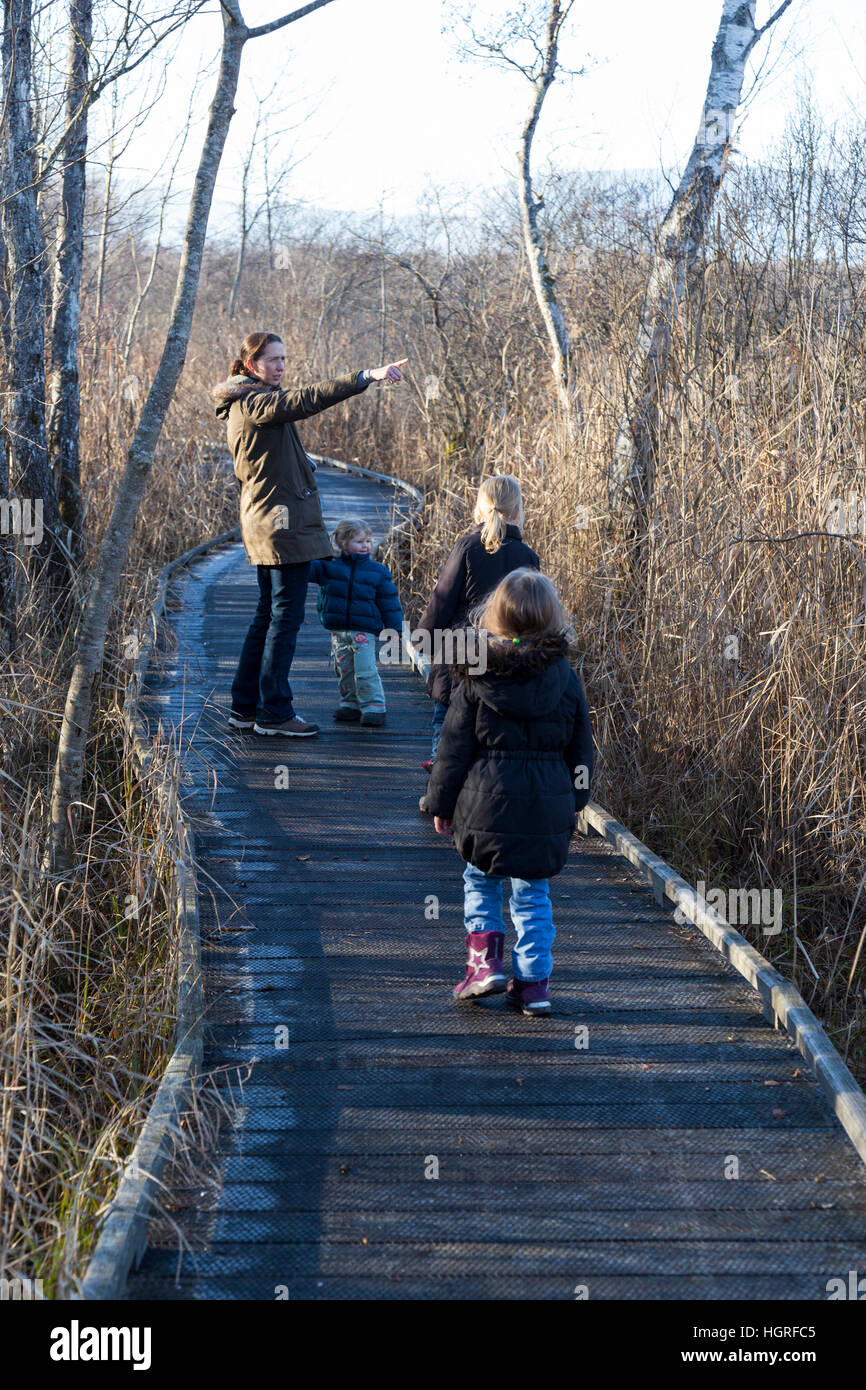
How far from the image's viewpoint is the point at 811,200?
262 inches

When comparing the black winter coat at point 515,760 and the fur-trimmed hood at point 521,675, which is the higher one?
the fur-trimmed hood at point 521,675

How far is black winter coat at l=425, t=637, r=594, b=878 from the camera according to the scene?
3.55 meters

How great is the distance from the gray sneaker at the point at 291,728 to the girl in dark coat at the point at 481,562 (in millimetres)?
1486

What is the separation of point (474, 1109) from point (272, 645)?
3.01 meters

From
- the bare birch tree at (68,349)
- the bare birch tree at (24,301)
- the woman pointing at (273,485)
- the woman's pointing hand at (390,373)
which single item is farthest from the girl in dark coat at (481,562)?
the bare birch tree at (68,349)

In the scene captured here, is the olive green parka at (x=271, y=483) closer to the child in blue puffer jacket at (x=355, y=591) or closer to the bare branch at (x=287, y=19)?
the child in blue puffer jacket at (x=355, y=591)

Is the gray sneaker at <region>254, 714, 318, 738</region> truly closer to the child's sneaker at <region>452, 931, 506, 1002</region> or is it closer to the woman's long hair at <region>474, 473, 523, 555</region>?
the woman's long hair at <region>474, 473, 523, 555</region>

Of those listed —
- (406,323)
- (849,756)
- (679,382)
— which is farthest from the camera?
(406,323)

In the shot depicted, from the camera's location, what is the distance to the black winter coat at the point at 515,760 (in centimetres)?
355
